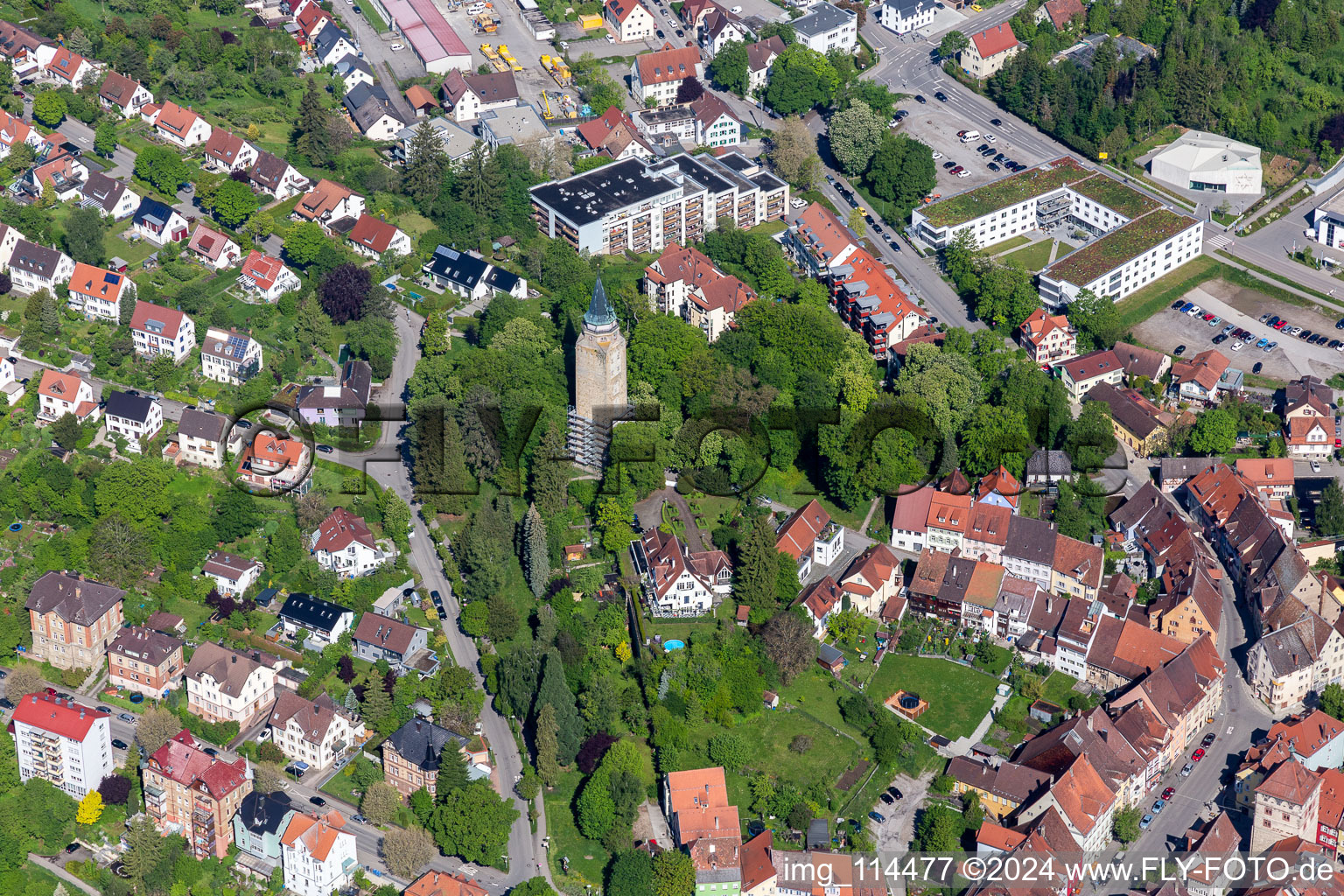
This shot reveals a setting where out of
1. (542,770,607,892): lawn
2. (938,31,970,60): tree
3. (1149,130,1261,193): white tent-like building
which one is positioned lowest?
(1149,130,1261,193): white tent-like building

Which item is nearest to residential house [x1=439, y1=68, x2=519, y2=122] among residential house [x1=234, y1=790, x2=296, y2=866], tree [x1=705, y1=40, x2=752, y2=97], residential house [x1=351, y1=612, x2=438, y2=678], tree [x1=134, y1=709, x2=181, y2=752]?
tree [x1=705, y1=40, x2=752, y2=97]

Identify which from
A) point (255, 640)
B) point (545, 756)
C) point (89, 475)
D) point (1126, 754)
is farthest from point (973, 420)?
point (89, 475)

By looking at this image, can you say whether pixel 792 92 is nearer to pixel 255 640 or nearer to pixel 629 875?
pixel 255 640

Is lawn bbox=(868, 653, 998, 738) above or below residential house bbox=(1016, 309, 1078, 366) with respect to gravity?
below

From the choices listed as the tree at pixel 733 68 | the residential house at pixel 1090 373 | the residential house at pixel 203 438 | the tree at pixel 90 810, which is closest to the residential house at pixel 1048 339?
the residential house at pixel 1090 373

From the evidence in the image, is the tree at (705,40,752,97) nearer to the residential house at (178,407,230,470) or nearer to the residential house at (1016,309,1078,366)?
the residential house at (1016,309,1078,366)

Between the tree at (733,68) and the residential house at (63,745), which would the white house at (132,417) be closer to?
the residential house at (63,745)
